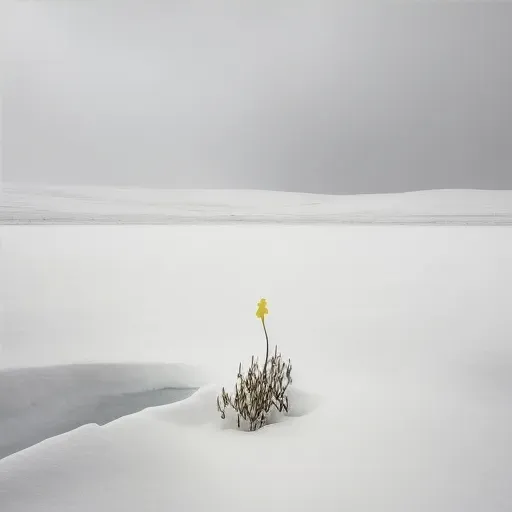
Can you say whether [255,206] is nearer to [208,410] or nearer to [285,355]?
[285,355]

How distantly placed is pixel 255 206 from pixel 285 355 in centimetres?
472

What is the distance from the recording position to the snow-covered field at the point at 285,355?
1.21 metres

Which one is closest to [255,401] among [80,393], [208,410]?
[208,410]

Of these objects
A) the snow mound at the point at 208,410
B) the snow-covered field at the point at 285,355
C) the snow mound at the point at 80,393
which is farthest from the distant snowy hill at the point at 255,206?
the snow mound at the point at 208,410

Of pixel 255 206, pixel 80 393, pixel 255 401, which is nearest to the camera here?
pixel 255 401

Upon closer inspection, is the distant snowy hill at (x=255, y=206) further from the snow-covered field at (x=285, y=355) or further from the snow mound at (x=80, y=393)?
the snow mound at (x=80, y=393)

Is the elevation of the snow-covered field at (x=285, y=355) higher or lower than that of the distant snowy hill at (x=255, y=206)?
lower

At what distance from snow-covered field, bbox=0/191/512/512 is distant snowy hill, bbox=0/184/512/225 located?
121cm

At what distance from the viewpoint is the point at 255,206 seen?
6.94 meters

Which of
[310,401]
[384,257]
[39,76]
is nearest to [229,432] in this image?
[310,401]

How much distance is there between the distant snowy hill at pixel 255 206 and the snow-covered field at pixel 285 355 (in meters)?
1.21

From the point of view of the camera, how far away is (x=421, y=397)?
1762 mm

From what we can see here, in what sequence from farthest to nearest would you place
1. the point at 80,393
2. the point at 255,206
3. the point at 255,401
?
the point at 255,206
the point at 80,393
the point at 255,401

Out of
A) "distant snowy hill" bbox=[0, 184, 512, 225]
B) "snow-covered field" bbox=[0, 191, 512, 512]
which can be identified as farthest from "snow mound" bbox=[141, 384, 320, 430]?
"distant snowy hill" bbox=[0, 184, 512, 225]
